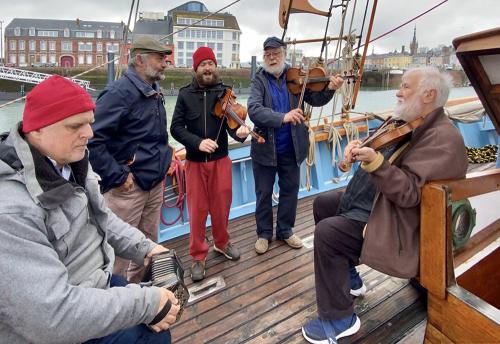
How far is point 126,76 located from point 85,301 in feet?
4.45

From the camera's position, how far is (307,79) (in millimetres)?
2518

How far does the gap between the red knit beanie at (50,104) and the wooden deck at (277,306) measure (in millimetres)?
1260

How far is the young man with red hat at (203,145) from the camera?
2201 mm

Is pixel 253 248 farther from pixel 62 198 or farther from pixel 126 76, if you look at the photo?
pixel 62 198

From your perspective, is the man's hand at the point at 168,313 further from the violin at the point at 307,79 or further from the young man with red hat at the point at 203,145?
the violin at the point at 307,79

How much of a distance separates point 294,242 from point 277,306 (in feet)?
2.42

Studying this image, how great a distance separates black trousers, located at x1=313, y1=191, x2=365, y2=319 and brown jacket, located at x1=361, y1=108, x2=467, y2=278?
13 centimetres

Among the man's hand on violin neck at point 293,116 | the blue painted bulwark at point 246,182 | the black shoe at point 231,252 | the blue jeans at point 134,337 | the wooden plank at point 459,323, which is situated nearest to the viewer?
the blue jeans at point 134,337

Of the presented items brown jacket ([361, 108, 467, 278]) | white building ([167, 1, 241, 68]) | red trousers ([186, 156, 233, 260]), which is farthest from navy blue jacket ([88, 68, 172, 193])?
white building ([167, 1, 241, 68])

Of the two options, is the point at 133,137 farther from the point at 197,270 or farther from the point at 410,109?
the point at 410,109

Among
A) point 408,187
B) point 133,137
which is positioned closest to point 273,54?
point 133,137

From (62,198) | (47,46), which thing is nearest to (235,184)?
(62,198)

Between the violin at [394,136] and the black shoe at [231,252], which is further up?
the violin at [394,136]

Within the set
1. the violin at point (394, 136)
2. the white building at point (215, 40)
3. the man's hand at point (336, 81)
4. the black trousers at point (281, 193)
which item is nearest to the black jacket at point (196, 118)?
the black trousers at point (281, 193)
